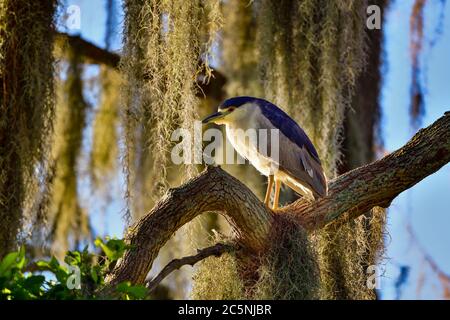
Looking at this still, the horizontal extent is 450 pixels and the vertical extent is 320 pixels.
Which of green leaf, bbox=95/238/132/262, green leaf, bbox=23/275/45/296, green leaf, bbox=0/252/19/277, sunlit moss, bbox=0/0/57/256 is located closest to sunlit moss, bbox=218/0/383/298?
sunlit moss, bbox=0/0/57/256

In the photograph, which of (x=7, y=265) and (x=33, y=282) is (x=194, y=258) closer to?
(x=33, y=282)

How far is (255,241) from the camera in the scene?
14.8 ft

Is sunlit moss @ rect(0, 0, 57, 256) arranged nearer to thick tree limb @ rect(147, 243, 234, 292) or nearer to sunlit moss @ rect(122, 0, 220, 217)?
sunlit moss @ rect(122, 0, 220, 217)

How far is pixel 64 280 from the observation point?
3568mm

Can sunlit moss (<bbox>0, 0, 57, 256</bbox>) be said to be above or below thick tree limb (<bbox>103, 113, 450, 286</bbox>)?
above

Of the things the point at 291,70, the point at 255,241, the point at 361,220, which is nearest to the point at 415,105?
the point at 291,70

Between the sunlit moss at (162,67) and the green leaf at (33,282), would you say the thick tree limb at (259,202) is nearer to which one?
the sunlit moss at (162,67)

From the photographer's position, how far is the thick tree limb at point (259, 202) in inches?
165

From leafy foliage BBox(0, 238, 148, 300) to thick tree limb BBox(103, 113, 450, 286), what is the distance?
1.38ft

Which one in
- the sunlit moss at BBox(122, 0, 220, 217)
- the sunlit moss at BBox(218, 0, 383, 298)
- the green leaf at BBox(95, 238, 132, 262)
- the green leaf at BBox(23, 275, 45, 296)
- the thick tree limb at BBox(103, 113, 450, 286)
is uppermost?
the sunlit moss at BBox(218, 0, 383, 298)

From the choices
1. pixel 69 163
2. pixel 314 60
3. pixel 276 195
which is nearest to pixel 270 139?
pixel 276 195

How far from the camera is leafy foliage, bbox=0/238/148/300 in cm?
342

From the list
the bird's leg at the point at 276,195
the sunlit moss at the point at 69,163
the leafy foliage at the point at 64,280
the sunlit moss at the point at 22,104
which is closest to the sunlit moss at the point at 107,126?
the sunlit moss at the point at 69,163

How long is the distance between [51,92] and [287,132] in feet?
4.49
